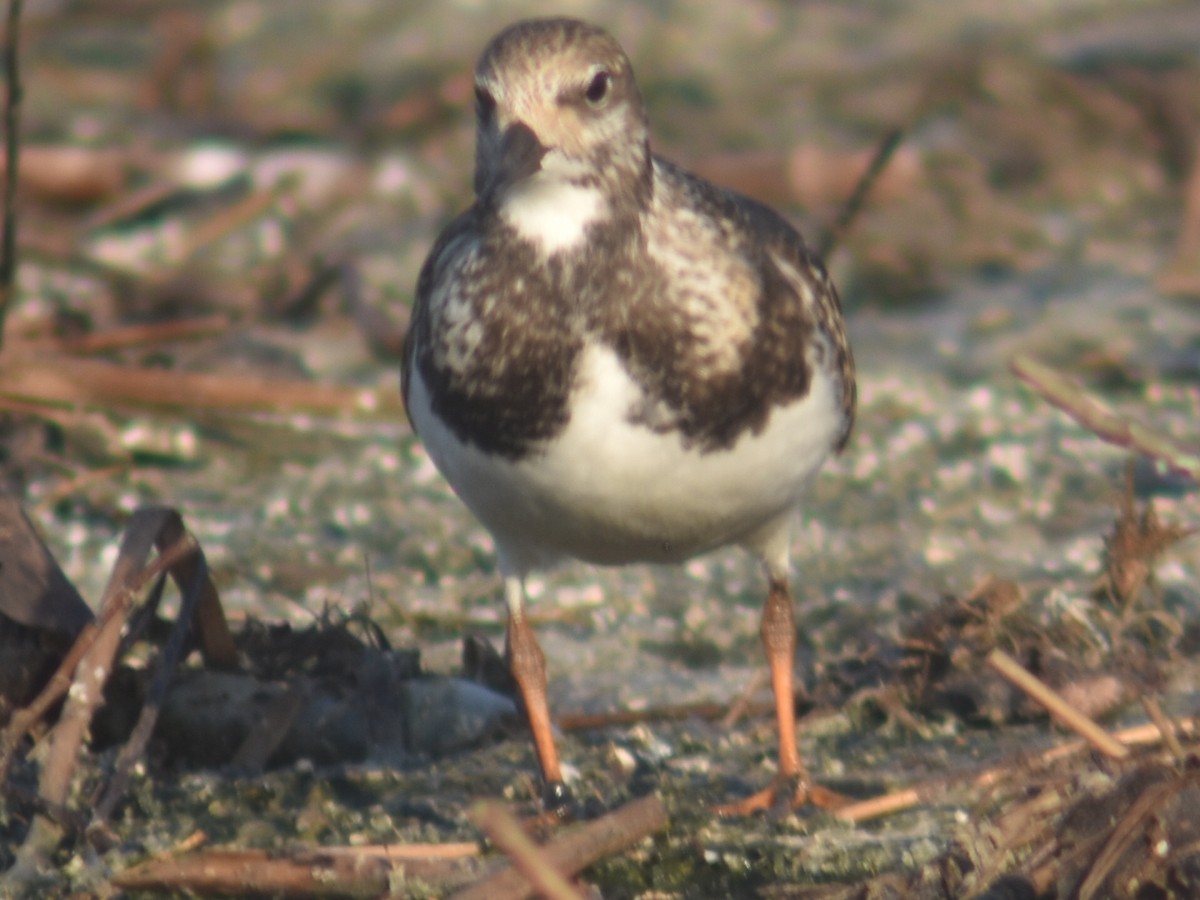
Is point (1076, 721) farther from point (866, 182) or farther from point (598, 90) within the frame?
point (866, 182)

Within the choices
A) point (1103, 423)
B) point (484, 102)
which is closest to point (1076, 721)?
point (1103, 423)

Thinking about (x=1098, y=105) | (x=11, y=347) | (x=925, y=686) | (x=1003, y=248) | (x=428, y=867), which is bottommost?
(x=428, y=867)

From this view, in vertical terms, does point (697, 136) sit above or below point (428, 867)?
above

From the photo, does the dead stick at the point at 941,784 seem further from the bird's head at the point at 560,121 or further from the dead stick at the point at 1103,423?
the bird's head at the point at 560,121

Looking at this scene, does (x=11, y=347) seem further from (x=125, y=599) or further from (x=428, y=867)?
(x=428, y=867)

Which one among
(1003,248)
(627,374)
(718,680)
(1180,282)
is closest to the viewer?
(627,374)

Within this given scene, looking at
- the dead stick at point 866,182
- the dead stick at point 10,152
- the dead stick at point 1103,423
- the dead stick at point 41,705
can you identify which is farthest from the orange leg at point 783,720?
the dead stick at point 10,152

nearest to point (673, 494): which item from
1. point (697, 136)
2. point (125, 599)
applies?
point (125, 599)
